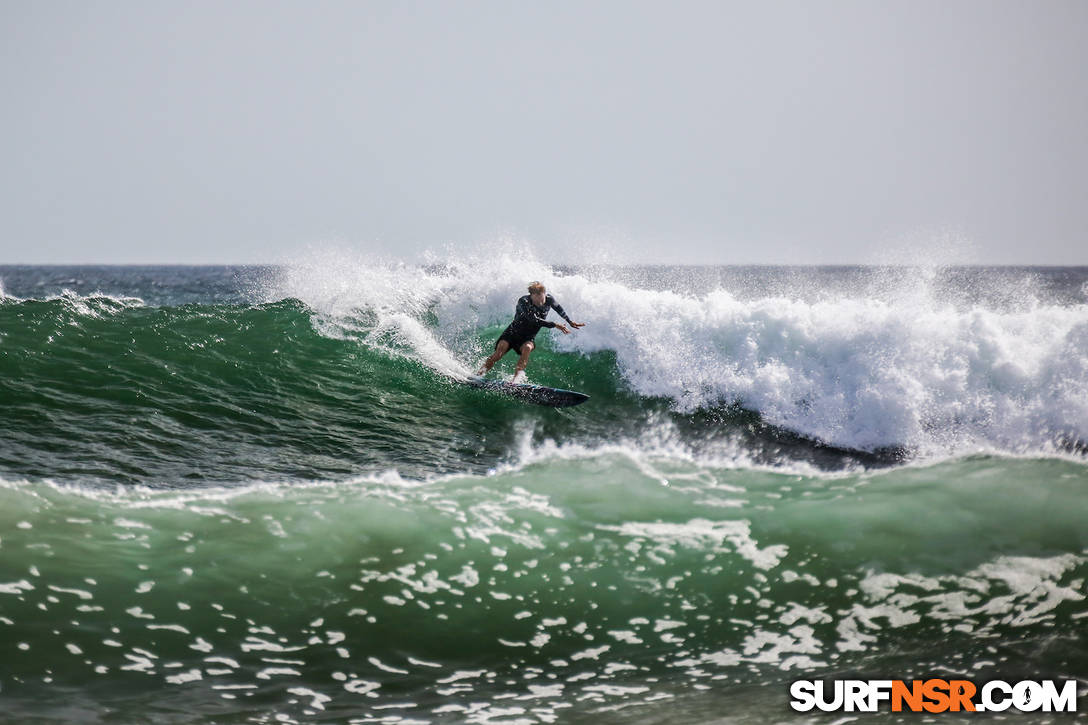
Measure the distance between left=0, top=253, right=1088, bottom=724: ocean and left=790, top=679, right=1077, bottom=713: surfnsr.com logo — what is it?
0.11 meters

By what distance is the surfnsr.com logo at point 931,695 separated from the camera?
14.9ft

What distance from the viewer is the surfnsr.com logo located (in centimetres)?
454

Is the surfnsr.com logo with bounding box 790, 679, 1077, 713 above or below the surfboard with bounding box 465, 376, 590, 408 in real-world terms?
below

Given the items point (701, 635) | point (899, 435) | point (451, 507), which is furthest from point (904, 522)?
point (899, 435)

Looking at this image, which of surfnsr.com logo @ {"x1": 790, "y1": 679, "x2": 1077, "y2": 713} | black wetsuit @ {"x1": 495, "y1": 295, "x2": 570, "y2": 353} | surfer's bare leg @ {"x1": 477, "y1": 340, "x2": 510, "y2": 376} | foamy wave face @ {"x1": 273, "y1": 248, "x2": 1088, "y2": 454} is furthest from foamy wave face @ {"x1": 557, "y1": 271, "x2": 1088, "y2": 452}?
surfnsr.com logo @ {"x1": 790, "y1": 679, "x2": 1077, "y2": 713}

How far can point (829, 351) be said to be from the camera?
13547 millimetres

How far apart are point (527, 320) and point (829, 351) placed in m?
5.10

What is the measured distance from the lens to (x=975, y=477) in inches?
297

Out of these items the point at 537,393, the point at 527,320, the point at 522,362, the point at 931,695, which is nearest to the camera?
the point at 931,695

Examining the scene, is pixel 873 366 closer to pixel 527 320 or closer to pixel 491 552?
pixel 527 320

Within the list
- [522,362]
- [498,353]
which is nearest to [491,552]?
[522,362]

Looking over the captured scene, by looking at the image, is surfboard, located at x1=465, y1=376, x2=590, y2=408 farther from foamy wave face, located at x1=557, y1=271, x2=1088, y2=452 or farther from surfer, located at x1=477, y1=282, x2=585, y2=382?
foamy wave face, located at x1=557, y1=271, x2=1088, y2=452

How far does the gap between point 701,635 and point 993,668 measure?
174 centimetres

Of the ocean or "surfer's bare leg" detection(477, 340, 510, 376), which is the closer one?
the ocean
